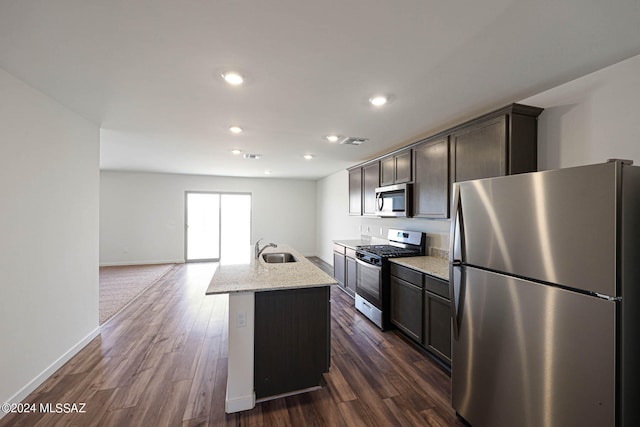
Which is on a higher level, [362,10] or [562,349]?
[362,10]

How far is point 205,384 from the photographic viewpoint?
87.2 inches

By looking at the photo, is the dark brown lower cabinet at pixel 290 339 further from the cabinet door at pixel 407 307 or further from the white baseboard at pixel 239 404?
the cabinet door at pixel 407 307

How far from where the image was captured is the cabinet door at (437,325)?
91.0 inches

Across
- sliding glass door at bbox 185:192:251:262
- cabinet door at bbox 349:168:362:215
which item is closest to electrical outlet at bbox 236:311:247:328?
cabinet door at bbox 349:168:362:215

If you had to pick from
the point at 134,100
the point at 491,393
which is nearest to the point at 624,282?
the point at 491,393

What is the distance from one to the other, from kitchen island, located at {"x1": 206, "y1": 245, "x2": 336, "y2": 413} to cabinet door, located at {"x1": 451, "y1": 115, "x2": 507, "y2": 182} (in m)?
1.65

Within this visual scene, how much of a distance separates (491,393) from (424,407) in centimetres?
60

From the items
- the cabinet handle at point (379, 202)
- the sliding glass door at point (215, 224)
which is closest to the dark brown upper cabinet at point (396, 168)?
the cabinet handle at point (379, 202)

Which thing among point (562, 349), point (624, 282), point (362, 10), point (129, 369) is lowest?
point (129, 369)

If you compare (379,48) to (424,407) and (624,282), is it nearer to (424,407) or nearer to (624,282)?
(624,282)

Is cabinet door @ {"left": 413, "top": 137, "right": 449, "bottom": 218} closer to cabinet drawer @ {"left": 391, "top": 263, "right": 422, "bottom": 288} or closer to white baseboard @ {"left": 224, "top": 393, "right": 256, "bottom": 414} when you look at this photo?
cabinet drawer @ {"left": 391, "top": 263, "right": 422, "bottom": 288}

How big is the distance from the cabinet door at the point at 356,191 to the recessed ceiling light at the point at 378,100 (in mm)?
2236

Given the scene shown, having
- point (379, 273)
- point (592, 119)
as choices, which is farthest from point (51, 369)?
point (592, 119)

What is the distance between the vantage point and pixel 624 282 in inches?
43.7
